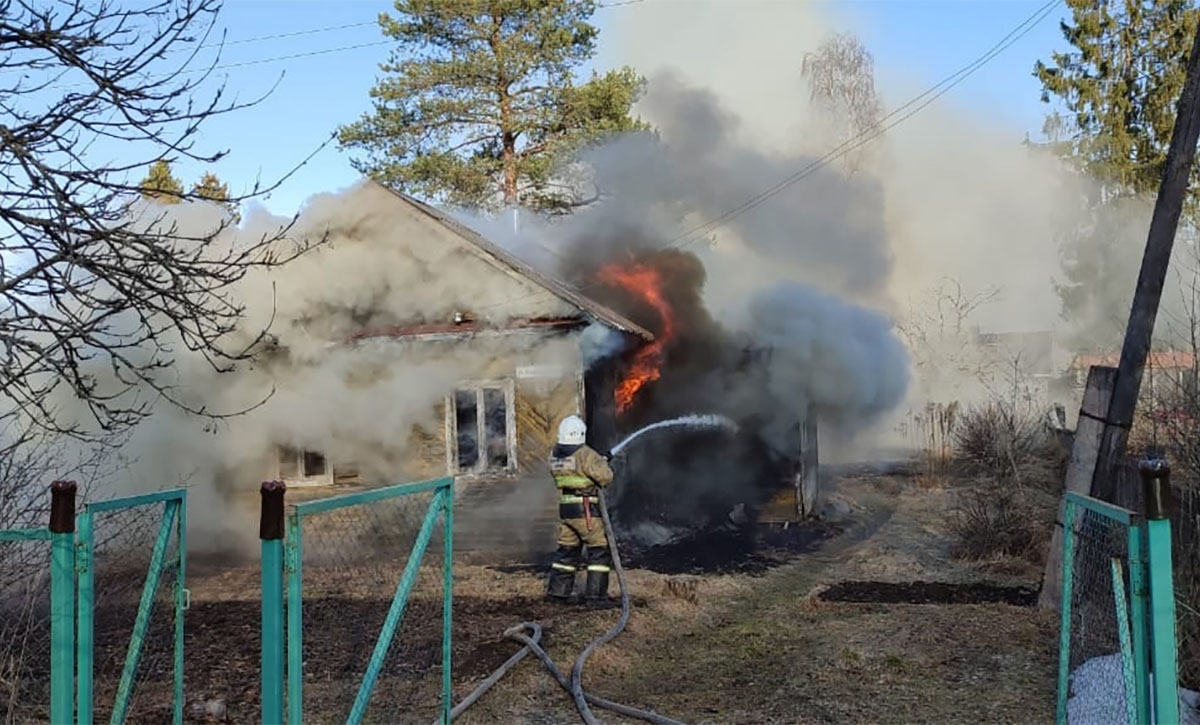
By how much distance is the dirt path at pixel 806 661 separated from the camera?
6.12m

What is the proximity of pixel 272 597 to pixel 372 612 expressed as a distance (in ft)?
17.8

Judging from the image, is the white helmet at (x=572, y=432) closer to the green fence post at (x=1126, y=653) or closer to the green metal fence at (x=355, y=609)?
the green metal fence at (x=355, y=609)

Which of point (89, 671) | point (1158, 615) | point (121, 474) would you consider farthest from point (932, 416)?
point (89, 671)

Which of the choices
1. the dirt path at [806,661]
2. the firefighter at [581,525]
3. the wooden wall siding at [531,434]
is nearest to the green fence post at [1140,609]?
the dirt path at [806,661]

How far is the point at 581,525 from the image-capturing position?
9.18 metres

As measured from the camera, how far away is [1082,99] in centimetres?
2872

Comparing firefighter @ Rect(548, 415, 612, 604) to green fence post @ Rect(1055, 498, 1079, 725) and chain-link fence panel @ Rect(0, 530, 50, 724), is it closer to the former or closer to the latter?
chain-link fence panel @ Rect(0, 530, 50, 724)

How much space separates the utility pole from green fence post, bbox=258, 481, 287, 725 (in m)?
6.74

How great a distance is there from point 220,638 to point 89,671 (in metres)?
4.39

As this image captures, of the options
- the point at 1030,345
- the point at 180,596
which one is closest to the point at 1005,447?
the point at 180,596

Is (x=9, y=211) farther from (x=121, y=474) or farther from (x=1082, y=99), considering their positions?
(x=1082, y=99)

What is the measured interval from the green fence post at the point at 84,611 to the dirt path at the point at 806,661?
8.47ft

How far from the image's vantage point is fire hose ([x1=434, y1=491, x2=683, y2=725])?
19.3 ft

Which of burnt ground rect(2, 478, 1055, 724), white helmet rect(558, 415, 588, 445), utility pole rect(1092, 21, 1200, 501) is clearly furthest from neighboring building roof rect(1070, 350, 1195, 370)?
white helmet rect(558, 415, 588, 445)
